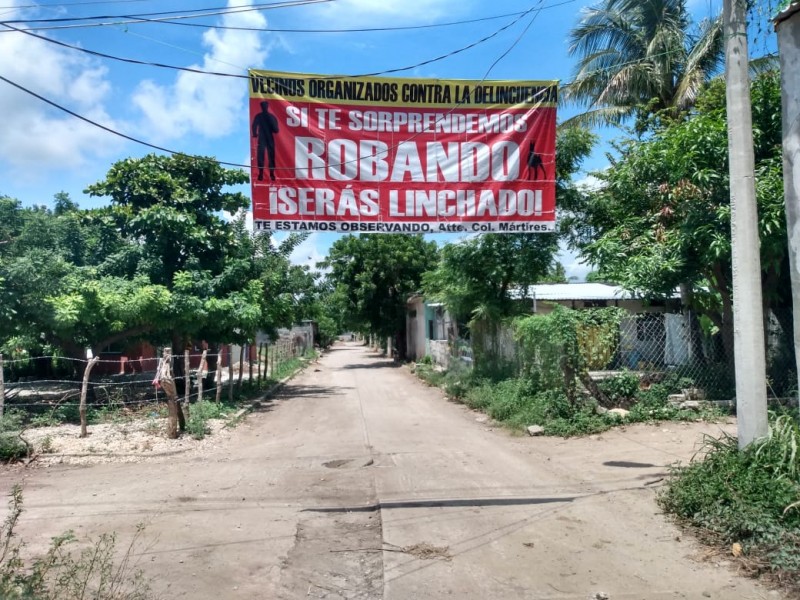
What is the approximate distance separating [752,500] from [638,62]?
15510mm

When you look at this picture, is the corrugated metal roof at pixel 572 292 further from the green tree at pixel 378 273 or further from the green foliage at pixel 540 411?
the green tree at pixel 378 273

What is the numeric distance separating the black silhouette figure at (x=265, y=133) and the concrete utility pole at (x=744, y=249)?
16.6 feet

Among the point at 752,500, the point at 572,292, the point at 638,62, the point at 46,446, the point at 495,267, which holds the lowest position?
the point at 46,446

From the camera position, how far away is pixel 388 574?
16.9 ft

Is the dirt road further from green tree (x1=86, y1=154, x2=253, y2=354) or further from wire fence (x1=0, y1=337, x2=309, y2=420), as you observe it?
green tree (x1=86, y1=154, x2=253, y2=354)

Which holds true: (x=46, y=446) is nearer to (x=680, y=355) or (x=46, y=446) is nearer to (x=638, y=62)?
(x=680, y=355)

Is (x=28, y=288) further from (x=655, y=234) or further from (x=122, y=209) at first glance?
(x=655, y=234)

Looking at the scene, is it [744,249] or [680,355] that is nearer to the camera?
[744,249]

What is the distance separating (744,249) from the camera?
639 centimetres

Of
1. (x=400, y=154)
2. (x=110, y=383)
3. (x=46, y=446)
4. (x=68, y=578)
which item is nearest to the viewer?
(x=68, y=578)

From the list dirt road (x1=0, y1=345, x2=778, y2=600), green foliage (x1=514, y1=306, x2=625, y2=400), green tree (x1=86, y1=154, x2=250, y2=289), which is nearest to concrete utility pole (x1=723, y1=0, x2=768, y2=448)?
dirt road (x1=0, y1=345, x2=778, y2=600)

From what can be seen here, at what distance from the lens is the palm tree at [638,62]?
18.5 m

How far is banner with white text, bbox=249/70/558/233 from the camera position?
324 inches

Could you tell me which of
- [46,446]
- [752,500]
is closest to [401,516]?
[752,500]
